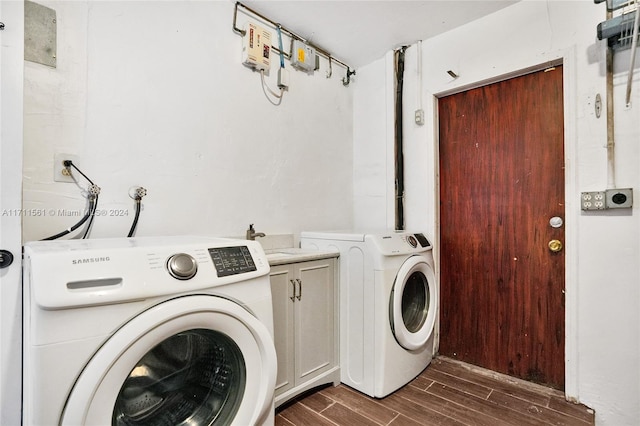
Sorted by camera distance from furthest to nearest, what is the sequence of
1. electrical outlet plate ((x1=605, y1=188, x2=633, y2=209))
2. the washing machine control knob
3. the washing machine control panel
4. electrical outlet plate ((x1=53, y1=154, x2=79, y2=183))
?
1. electrical outlet plate ((x1=605, y1=188, x2=633, y2=209))
2. electrical outlet plate ((x1=53, y1=154, x2=79, y2=183))
3. the washing machine control panel
4. the washing machine control knob

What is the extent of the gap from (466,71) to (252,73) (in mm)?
1488

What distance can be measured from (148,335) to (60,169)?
1.00 metres

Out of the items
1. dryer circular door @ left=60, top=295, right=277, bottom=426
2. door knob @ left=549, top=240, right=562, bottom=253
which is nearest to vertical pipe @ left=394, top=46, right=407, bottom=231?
door knob @ left=549, top=240, right=562, bottom=253

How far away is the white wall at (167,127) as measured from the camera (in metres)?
1.46

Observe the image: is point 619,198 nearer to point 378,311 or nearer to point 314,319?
point 378,311

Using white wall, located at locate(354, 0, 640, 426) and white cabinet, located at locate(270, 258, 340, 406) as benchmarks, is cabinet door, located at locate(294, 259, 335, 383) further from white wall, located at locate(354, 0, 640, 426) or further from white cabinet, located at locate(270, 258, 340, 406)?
white wall, located at locate(354, 0, 640, 426)

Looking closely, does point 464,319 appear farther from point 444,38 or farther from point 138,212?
point 138,212

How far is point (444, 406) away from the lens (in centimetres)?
182

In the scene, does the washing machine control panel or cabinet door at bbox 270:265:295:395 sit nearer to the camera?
the washing machine control panel

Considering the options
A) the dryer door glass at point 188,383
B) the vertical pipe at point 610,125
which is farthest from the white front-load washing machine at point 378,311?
the vertical pipe at point 610,125

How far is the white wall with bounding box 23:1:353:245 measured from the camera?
4.78ft

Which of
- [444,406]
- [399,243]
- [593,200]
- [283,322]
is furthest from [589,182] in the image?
[283,322]

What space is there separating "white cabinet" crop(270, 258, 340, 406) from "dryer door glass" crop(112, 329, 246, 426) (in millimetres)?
520

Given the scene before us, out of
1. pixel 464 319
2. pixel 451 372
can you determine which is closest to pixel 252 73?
pixel 464 319
